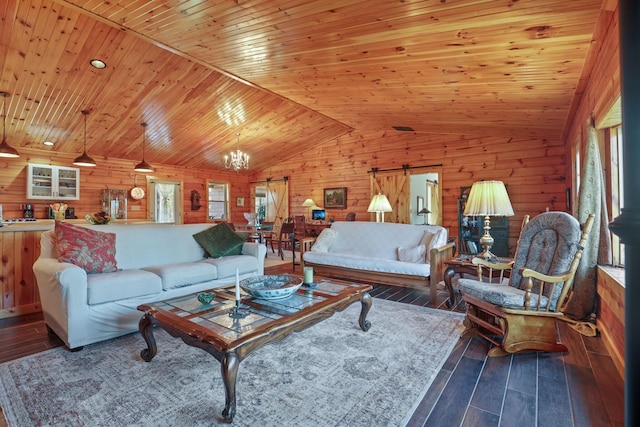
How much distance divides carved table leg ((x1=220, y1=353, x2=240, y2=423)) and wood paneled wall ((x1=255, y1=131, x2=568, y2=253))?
243 inches

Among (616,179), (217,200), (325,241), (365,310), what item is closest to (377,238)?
(325,241)

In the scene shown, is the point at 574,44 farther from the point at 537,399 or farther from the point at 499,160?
the point at 499,160

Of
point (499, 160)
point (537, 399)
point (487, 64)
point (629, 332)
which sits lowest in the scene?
point (537, 399)

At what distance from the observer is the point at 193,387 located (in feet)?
6.21

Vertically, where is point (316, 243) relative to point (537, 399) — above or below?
above

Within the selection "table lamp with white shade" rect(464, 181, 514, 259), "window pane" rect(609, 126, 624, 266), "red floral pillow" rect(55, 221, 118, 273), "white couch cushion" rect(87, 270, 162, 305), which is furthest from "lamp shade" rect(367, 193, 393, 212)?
"red floral pillow" rect(55, 221, 118, 273)

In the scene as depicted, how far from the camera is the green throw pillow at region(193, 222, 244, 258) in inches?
152

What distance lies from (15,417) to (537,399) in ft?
9.43

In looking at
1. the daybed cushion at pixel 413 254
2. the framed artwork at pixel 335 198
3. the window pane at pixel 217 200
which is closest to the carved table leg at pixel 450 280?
the daybed cushion at pixel 413 254

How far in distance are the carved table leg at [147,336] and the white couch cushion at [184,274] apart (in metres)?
0.85

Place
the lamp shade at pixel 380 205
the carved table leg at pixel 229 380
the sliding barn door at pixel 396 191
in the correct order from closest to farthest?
the carved table leg at pixel 229 380
the lamp shade at pixel 380 205
the sliding barn door at pixel 396 191

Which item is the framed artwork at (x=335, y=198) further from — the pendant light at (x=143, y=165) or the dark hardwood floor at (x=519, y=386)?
the dark hardwood floor at (x=519, y=386)

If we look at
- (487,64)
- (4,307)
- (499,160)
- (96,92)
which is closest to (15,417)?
(4,307)

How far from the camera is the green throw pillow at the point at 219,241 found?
12.6ft
